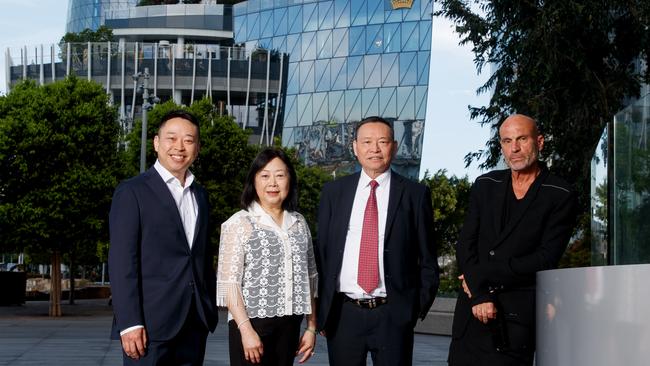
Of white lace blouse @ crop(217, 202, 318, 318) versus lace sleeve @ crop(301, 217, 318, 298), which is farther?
lace sleeve @ crop(301, 217, 318, 298)

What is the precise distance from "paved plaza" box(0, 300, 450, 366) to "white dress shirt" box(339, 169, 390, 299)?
9.85m

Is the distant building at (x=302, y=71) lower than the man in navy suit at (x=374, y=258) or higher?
higher

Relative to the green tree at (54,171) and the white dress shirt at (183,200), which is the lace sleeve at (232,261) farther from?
the green tree at (54,171)

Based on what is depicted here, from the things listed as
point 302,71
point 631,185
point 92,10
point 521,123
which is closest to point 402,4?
point 302,71

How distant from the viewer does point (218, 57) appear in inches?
3907

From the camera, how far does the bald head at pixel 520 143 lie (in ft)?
19.9

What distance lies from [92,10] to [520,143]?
510 ft

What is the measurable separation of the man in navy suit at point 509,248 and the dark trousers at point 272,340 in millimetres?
870

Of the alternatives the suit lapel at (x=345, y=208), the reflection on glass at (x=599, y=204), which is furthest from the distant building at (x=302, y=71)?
the suit lapel at (x=345, y=208)

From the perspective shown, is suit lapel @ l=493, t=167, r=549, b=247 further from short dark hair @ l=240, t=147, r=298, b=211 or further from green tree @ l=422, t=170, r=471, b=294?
green tree @ l=422, t=170, r=471, b=294

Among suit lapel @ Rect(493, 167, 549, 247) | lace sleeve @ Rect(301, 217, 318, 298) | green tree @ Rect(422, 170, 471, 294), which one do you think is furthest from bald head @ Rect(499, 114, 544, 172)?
green tree @ Rect(422, 170, 471, 294)

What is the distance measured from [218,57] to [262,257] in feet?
309

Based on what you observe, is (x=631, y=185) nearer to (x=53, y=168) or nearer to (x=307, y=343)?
(x=307, y=343)

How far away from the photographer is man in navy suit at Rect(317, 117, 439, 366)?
625cm
